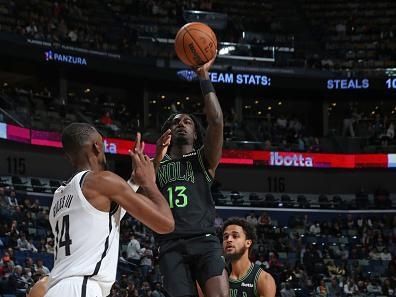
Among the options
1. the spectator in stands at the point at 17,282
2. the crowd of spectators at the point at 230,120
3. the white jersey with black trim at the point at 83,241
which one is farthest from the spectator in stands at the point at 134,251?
the white jersey with black trim at the point at 83,241

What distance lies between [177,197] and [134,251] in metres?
14.2

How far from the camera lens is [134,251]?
20547 mm

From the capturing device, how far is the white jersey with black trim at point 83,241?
459 cm

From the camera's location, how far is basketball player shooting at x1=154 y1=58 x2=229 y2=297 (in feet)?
20.7

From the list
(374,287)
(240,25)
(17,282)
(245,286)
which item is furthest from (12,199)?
(240,25)

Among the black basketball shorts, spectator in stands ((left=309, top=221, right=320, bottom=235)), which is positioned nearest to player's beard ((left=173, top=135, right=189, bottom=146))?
the black basketball shorts

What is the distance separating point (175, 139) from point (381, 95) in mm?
28421

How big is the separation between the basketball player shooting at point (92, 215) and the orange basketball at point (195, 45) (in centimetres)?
209

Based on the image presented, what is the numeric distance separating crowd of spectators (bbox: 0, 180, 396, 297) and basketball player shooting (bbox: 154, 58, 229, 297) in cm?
911

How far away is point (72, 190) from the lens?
15.4 ft

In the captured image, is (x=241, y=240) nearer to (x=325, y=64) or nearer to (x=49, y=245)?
(x=49, y=245)

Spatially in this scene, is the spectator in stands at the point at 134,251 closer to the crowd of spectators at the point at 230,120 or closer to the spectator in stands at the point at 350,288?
the spectator in stands at the point at 350,288

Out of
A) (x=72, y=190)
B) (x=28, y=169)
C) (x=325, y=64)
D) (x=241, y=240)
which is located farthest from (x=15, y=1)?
(x=72, y=190)

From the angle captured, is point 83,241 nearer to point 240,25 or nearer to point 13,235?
point 13,235
